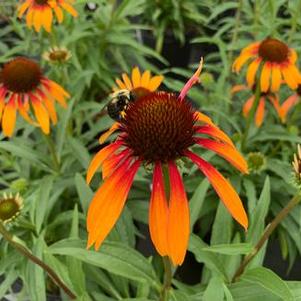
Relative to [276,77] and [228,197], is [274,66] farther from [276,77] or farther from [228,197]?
[228,197]

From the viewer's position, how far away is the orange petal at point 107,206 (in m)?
0.47

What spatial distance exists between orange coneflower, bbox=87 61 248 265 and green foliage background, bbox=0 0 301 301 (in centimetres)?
7

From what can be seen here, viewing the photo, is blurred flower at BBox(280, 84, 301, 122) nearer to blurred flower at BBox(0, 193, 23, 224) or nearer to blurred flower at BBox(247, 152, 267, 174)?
blurred flower at BBox(247, 152, 267, 174)

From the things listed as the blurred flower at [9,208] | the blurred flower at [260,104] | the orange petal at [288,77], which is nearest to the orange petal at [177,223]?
the blurred flower at [9,208]

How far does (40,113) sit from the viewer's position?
965 millimetres

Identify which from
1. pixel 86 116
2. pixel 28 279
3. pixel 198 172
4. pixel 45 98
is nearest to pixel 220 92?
pixel 198 172

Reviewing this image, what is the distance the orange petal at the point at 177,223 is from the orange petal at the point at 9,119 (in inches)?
20.4

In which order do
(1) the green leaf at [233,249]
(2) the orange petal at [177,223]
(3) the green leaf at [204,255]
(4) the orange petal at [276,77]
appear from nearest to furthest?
(2) the orange petal at [177,223] < (1) the green leaf at [233,249] < (3) the green leaf at [204,255] < (4) the orange petal at [276,77]

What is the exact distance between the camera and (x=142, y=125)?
0.53m

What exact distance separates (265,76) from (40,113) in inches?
18.7

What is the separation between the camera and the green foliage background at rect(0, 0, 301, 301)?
66cm

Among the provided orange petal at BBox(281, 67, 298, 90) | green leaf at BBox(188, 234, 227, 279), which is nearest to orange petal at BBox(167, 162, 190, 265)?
green leaf at BBox(188, 234, 227, 279)

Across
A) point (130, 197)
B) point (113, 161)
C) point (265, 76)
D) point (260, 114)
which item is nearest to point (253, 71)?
point (265, 76)

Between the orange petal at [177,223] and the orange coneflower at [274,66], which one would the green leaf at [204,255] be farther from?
the orange coneflower at [274,66]
